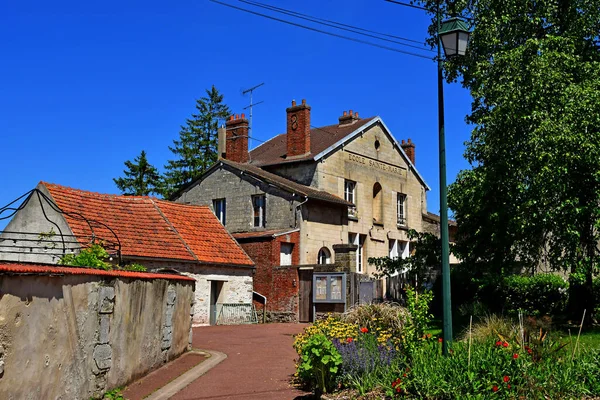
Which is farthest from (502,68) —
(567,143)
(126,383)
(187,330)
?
(126,383)

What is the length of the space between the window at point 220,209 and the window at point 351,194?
247 inches

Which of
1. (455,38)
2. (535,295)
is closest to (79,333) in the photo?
(455,38)

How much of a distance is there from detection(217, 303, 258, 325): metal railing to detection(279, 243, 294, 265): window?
2.68m

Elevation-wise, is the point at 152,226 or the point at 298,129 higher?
the point at 298,129

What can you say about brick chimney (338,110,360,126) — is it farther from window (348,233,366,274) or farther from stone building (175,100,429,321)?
window (348,233,366,274)

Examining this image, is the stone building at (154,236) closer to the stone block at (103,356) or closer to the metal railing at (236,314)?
the metal railing at (236,314)

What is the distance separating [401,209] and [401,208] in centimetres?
6

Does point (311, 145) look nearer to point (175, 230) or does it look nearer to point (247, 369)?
point (175, 230)

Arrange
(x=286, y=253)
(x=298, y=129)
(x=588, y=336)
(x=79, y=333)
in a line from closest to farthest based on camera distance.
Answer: (x=79, y=333), (x=588, y=336), (x=286, y=253), (x=298, y=129)

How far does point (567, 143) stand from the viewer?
13.7 meters

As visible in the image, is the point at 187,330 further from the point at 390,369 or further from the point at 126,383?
the point at 390,369

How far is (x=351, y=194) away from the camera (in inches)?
1252

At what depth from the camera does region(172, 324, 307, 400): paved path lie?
9.54 metres

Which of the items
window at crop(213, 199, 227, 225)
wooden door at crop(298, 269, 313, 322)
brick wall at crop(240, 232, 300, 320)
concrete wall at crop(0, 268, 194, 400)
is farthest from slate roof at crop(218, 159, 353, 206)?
concrete wall at crop(0, 268, 194, 400)
